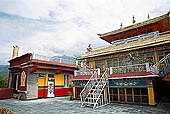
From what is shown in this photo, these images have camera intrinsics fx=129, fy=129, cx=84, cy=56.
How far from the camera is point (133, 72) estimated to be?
11031 mm

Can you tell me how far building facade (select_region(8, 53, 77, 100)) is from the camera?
14.9 meters

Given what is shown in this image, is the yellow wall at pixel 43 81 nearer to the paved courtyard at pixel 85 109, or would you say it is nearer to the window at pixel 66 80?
the window at pixel 66 80

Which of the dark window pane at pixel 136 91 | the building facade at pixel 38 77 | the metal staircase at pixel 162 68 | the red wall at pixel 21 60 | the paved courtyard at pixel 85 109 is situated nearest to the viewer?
the paved courtyard at pixel 85 109

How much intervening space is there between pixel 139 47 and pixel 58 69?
34.4 feet

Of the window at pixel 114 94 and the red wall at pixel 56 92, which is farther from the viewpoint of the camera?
the red wall at pixel 56 92

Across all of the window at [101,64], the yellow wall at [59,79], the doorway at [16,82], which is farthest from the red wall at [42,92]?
the window at [101,64]

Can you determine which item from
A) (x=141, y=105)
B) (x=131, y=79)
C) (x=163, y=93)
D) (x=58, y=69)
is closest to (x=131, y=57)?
(x=131, y=79)

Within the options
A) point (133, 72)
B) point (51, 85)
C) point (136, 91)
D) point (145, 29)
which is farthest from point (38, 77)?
point (145, 29)

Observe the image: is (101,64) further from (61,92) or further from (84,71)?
(61,92)

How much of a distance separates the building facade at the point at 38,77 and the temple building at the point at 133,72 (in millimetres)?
3947

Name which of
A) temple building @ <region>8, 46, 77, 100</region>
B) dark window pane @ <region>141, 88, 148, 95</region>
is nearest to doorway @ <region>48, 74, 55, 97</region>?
temple building @ <region>8, 46, 77, 100</region>

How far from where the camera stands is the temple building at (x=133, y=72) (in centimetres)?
1034

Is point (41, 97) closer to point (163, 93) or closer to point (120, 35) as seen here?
point (120, 35)

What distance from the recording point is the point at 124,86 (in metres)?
11.2
